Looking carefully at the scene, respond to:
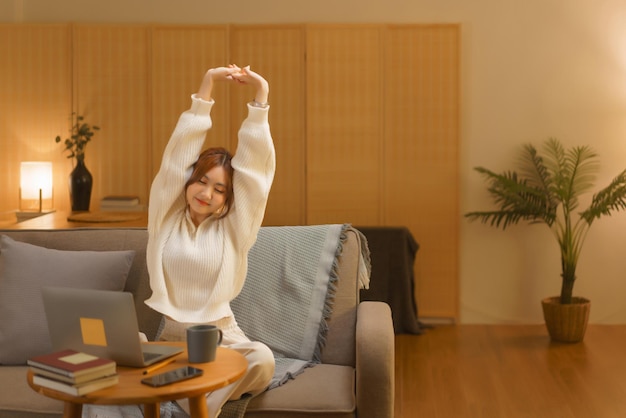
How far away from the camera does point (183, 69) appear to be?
6.01 m

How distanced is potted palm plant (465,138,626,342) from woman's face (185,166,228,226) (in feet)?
9.92

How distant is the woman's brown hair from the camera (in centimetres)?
291

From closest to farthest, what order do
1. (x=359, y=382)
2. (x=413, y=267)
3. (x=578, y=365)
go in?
(x=359, y=382)
(x=578, y=365)
(x=413, y=267)

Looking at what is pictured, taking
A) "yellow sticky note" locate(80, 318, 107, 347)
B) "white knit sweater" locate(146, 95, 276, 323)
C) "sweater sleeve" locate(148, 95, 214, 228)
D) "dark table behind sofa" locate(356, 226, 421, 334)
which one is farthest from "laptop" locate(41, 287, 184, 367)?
"dark table behind sofa" locate(356, 226, 421, 334)

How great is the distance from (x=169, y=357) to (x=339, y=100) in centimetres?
375

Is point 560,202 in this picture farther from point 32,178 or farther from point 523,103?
point 32,178

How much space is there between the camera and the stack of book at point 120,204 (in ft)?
19.3

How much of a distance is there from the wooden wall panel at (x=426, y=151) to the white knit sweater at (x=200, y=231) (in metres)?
3.02

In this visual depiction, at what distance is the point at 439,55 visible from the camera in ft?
19.2

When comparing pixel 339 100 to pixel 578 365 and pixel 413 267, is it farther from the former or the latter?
pixel 578 365

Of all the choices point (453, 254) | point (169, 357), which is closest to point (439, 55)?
point (453, 254)

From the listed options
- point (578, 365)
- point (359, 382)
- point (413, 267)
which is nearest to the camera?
point (359, 382)

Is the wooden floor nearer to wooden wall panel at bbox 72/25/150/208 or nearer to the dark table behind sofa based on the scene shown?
the dark table behind sofa

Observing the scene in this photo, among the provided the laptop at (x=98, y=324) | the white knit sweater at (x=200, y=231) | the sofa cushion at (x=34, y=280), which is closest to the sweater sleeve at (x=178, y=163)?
the white knit sweater at (x=200, y=231)
